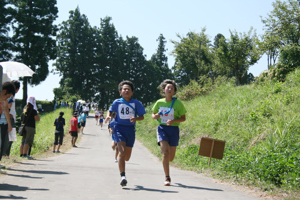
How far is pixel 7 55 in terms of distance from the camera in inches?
1793

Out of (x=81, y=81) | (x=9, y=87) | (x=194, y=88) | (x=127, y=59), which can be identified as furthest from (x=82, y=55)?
(x=9, y=87)

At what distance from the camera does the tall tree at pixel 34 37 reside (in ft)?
147

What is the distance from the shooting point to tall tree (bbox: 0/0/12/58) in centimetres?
4462

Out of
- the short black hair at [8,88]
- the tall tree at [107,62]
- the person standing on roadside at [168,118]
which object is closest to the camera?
the person standing on roadside at [168,118]

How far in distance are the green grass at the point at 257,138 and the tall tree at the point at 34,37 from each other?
1108 inches

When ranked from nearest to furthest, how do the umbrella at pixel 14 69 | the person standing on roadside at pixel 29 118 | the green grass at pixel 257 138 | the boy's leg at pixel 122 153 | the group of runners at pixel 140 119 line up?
1. the boy's leg at pixel 122 153
2. the group of runners at pixel 140 119
3. the green grass at pixel 257 138
4. the umbrella at pixel 14 69
5. the person standing on roadside at pixel 29 118

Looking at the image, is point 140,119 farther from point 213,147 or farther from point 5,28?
point 5,28

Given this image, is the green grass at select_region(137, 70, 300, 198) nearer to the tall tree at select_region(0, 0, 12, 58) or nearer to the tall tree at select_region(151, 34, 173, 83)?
the tall tree at select_region(0, 0, 12, 58)

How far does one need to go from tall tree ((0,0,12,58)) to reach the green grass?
3090 cm

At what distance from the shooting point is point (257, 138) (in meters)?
12.1

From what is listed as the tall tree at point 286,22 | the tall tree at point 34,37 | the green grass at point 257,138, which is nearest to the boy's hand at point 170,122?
the green grass at point 257,138

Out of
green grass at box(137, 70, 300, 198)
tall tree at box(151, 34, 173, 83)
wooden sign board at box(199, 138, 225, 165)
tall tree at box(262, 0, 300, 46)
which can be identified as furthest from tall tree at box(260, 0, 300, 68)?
tall tree at box(151, 34, 173, 83)

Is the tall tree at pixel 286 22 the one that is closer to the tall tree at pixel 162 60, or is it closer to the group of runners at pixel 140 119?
the group of runners at pixel 140 119

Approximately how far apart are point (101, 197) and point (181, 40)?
47238 mm
